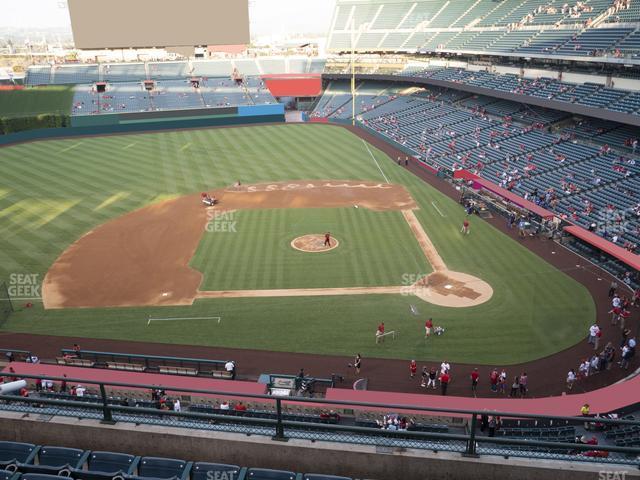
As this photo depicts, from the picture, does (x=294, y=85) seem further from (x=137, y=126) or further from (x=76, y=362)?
(x=76, y=362)

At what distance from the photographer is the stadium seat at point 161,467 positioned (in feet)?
22.5

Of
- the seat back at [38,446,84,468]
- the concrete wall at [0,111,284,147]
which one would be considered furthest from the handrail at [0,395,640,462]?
the concrete wall at [0,111,284,147]

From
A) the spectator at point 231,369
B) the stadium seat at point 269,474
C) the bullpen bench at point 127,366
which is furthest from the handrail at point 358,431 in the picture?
the bullpen bench at point 127,366

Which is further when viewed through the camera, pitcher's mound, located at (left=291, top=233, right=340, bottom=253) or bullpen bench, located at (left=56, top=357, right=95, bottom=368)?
pitcher's mound, located at (left=291, top=233, right=340, bottom=253)

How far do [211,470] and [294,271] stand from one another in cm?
2052

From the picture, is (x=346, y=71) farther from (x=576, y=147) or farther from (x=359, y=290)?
(x=359, y=290)

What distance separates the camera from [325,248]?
30141mm

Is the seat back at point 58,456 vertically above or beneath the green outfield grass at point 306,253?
above

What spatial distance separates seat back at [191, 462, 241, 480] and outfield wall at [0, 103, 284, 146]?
202 ft

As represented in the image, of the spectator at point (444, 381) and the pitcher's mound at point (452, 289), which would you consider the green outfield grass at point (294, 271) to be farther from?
the spectator at point (444, 381)

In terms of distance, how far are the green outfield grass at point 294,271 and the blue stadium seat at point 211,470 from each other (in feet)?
45.5

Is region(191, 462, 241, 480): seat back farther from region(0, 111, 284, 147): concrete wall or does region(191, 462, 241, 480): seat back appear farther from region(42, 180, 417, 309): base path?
region(0, 111, 284, 147): concrete wall

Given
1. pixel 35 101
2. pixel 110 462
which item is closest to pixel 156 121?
pixel 35 101

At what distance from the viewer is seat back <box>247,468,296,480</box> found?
6.65 meters
